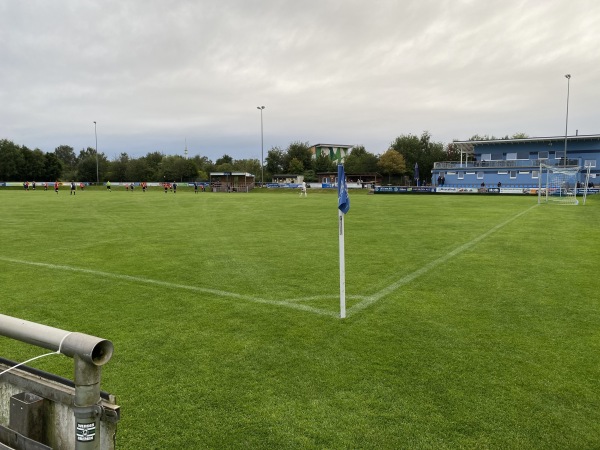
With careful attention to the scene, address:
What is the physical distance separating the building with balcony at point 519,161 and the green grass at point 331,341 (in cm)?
5575

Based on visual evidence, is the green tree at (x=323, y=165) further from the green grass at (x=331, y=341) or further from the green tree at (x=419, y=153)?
the green grass at (x=331, y=341)

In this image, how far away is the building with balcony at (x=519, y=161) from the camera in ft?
199

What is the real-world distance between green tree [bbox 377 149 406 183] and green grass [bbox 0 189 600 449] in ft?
243

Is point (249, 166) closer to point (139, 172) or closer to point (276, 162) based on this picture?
point (276, 162)

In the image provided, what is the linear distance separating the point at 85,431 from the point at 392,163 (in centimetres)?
8480

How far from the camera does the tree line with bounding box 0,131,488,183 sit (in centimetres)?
8981

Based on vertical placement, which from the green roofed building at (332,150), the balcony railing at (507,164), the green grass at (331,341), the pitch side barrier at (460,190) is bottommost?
the green grass at (331,341)

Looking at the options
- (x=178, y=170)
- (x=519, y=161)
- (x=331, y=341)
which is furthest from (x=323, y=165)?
(x=331, y=341)

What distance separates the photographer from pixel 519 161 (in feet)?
202

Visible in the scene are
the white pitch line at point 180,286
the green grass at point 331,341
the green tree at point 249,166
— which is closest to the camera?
the green grass at point 331,341

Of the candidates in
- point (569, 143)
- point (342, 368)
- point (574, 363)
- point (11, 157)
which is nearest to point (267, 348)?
point (342, 368)

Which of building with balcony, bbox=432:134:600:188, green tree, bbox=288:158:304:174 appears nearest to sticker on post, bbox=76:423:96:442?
building with balcony, bbox=432:134:600:188

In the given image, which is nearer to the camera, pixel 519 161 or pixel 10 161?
pixel 519 161

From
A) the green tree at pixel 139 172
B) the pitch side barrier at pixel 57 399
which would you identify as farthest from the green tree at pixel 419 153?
the pitch side barrier at pixel 57 399
